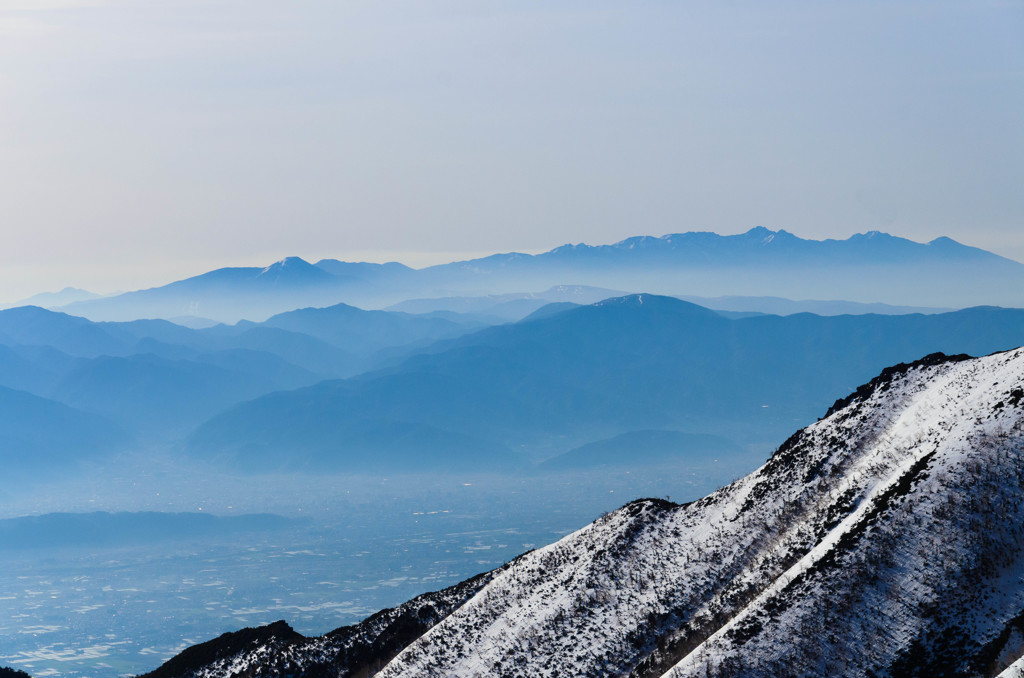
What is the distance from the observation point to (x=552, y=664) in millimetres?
62062

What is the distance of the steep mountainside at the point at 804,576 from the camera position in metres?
51.9

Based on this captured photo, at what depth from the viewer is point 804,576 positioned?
2192 inches

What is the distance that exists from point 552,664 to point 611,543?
36.9 feet

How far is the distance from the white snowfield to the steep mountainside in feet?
0.33

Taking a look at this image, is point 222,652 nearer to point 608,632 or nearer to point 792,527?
point 608,632

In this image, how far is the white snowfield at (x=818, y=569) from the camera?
51.8 meters

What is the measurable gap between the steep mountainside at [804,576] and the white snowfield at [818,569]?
10 centimetres

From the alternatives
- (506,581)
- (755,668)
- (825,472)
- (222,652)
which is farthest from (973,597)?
(222,652)

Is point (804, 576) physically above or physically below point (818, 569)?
below

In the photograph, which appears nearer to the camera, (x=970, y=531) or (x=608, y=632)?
(x=970, y=531)

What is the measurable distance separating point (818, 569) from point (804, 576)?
2.68 feet

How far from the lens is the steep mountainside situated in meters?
51.9

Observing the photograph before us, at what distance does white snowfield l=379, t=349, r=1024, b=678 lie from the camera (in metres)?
51.8

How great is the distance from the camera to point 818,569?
55.7 metres
